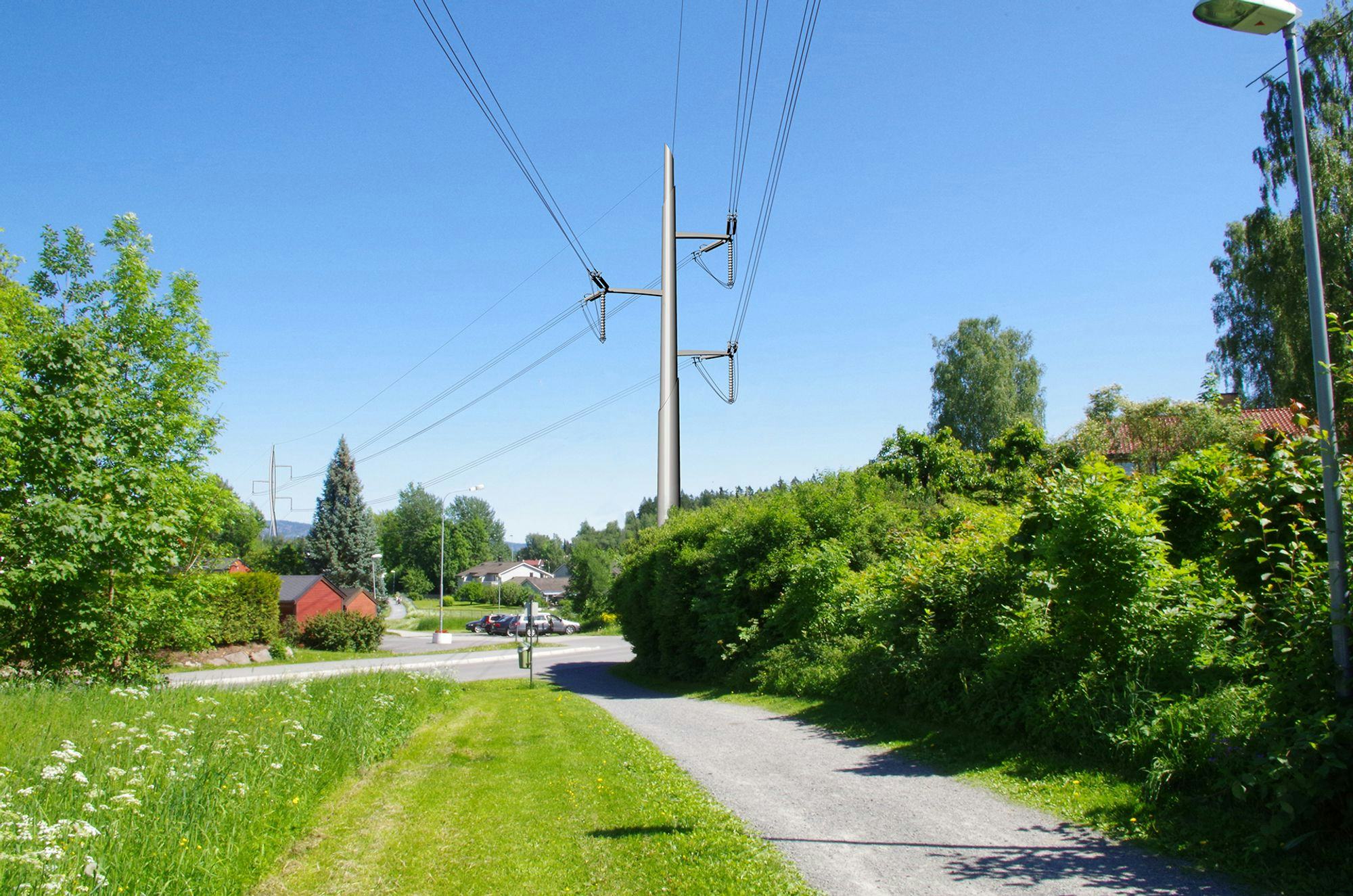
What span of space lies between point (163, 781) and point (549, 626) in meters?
54.5

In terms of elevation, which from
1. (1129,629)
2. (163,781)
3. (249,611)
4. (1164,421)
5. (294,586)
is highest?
(1164,421)

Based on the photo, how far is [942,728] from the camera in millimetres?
10055

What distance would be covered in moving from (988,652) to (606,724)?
6324 millimetres

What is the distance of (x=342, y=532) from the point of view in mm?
69500

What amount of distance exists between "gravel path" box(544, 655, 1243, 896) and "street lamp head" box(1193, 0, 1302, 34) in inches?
207

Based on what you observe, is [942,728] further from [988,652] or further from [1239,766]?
[1239,766]

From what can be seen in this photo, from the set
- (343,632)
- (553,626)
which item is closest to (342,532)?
(553,626)

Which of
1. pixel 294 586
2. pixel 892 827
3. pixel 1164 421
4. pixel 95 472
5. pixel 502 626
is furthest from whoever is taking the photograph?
pixel 502 626

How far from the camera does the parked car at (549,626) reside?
56000 millimetres

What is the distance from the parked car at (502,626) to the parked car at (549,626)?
12.6 inches

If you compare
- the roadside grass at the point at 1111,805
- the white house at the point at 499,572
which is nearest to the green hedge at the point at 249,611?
the roadside grass at the point at 1111,805

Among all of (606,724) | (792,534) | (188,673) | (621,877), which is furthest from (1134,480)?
(188,673)

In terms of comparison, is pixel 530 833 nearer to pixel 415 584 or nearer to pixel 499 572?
pixel 415 584

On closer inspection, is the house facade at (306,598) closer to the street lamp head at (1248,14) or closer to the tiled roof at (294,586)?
the tiled roof at (294,586)
